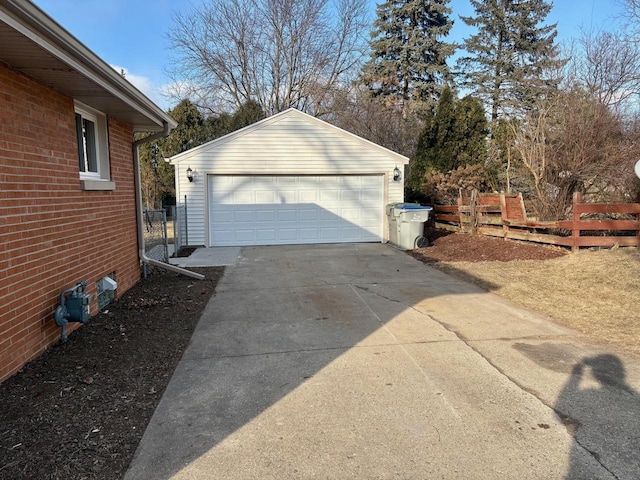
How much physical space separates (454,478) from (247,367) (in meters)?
2.08

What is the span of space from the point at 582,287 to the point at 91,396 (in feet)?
22.5

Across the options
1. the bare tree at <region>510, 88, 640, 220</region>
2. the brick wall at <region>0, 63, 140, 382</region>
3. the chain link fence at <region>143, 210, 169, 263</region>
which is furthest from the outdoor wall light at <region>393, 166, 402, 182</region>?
the brick wall at <region>0, 63, 140, 382</region>

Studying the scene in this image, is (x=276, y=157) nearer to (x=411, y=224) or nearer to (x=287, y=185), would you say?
(x=287, y=185)

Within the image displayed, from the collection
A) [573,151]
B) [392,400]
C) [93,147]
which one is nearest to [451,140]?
[573,151]

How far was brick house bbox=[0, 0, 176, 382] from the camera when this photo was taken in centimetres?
332

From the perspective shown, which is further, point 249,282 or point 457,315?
point 249,282

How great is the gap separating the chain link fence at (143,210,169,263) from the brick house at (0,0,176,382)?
242cm

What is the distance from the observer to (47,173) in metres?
4.13

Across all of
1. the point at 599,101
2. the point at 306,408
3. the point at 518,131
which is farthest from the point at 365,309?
the point at 599,101

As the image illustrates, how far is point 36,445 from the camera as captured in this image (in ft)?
8.27

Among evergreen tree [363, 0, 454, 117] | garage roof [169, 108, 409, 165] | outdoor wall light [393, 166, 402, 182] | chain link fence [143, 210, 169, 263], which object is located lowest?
chain link fence [143, 210, 169, 263]

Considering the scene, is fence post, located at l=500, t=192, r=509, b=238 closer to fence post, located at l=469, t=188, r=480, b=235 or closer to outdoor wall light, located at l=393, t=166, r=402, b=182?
fence post, located at l=469, t=188, r=480, b=235

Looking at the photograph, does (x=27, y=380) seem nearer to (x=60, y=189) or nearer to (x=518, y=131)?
(x=60, y=189)

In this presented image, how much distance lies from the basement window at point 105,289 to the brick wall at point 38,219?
12cm
